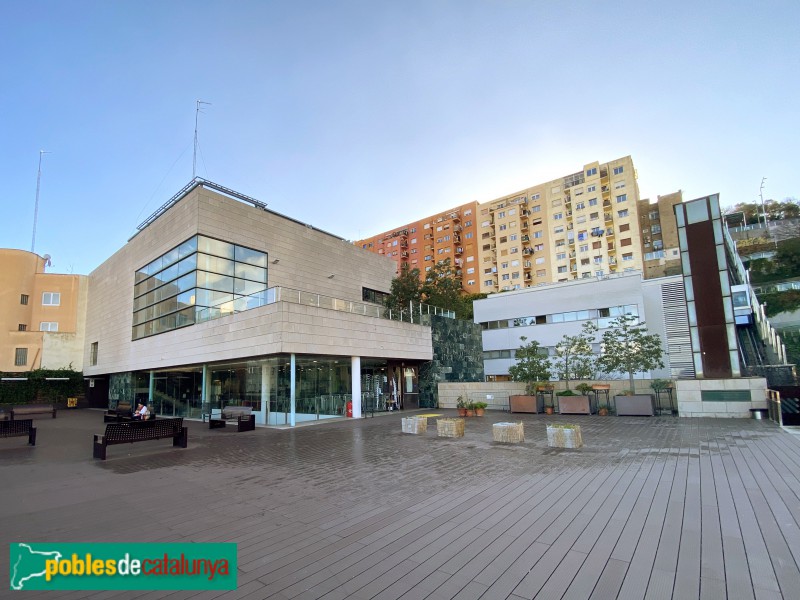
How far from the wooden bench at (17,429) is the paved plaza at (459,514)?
3895mm

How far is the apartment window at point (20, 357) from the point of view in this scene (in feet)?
115

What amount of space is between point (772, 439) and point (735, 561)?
8.10 metres

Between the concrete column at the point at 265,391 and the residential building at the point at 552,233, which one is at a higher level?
the residential building at the point at 552,233

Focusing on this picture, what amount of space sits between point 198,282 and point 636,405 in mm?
21269

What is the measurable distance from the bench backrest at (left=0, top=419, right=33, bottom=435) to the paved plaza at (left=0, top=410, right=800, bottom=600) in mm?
3931

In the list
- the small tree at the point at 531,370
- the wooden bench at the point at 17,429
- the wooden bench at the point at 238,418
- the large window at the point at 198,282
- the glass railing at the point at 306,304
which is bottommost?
the wooden bench at the point at 238,418

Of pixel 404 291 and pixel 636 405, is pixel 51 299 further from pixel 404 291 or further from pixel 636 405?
pixel 636 405

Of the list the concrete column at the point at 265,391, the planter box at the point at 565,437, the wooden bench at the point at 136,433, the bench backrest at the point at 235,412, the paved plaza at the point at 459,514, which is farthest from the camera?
the concrete column at the point at 265,391

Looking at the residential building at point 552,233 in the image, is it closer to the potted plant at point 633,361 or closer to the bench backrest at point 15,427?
the potted plant at point 633,361

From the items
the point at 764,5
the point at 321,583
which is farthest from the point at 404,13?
the point at 321,583

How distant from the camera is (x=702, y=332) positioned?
1419cm

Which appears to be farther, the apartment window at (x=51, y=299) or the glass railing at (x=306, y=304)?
the apartment window at (x=51, y=299)

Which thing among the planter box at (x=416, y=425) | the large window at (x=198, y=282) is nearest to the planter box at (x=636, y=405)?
the planter box at (x=416, y=425)

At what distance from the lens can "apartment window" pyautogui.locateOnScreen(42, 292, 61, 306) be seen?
3750 cm
